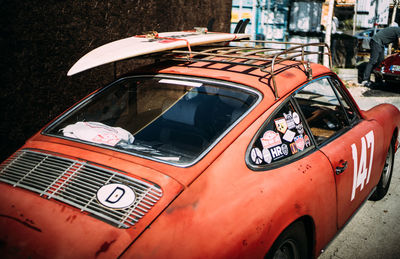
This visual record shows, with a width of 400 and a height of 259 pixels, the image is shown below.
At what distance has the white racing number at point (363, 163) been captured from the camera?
2.74 meters

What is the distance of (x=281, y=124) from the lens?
2307 mm

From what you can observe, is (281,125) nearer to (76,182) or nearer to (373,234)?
(76,182)

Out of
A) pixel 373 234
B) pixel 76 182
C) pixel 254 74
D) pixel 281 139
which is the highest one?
pixel 254 74

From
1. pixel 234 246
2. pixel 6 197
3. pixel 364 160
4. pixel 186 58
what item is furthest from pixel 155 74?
pixel 364 160

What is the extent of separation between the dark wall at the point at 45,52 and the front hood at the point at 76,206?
2362mm

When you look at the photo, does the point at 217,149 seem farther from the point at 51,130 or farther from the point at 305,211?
the point at 51,130

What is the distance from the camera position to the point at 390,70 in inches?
379

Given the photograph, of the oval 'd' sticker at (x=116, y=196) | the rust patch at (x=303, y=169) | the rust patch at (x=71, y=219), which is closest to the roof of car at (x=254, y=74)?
the rust patch at (x=303, y=169)

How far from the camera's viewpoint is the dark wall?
4027 mm

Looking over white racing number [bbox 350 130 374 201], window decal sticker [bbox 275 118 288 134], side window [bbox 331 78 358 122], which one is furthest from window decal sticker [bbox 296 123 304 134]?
side window [bbox 331 78 358 122]

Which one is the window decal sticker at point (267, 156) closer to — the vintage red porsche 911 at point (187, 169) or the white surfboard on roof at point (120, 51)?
the vintage red porsche 911 at point (187, 169)

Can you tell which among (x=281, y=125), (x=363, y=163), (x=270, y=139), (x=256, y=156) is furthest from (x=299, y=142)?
(x=363, y=163)

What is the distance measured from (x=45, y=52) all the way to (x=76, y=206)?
3293mm

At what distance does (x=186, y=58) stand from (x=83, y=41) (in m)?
2.68
